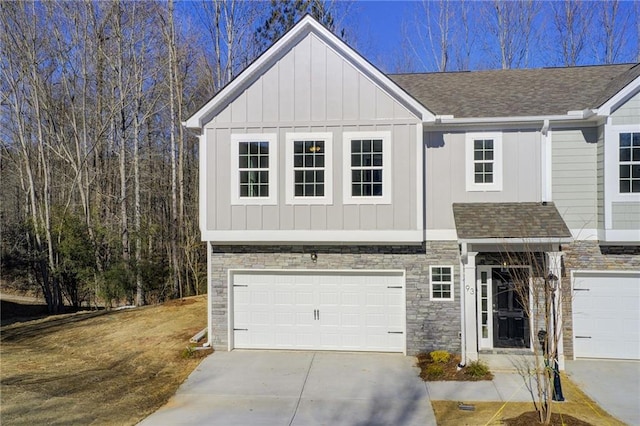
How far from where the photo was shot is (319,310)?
11078 millimetres

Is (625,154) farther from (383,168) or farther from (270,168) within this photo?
(270,168)

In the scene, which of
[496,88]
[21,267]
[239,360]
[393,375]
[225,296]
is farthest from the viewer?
[21,267]

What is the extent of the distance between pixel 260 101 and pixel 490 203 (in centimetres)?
602

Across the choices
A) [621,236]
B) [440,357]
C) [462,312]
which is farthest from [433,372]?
[621,236]

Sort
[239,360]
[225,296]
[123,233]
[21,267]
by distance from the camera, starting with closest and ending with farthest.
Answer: [239,360] → [225,296] → [123,233] → [21,267]

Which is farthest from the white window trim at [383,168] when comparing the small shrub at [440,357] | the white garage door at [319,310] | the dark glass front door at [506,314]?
the small shrub at [440,357]

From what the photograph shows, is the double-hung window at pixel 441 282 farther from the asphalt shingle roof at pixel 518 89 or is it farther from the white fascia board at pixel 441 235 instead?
the asphalt shingle roof at pixel 518 89

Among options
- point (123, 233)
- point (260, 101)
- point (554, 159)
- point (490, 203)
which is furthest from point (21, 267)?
point (554, 159)

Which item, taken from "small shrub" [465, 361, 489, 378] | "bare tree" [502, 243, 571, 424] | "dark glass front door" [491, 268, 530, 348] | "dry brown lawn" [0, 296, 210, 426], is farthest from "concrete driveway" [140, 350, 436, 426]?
"dark glass front door" [491, 268, 530, 348]

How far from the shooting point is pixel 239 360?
1043cm

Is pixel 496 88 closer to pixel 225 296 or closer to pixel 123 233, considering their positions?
pixel 225 296

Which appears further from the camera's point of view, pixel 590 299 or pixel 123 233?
pixel 123 233

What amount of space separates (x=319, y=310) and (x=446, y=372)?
10.7ft

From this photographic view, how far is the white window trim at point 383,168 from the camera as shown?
10.4 m
